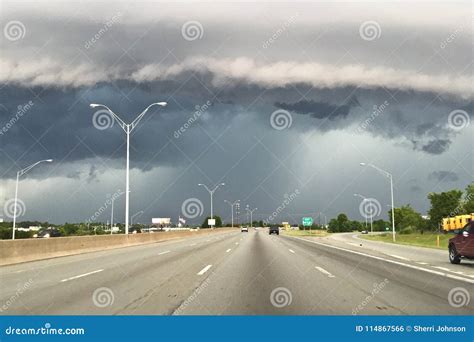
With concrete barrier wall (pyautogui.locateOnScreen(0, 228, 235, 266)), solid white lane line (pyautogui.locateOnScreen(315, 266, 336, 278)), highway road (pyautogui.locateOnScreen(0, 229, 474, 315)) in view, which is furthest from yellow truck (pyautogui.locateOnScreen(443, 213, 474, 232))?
highway road (pyautogui.locateOnScreen(0, 229, 474, 315))

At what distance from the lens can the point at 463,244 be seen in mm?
18172

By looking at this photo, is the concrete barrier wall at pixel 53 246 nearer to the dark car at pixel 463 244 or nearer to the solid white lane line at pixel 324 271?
the solid white lane line at pixel 324 271

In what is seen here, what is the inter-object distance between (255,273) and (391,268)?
527 centimetres

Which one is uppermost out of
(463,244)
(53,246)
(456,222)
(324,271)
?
(456,222)

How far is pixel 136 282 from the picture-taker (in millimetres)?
12656

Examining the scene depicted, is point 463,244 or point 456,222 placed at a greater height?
point 456,222

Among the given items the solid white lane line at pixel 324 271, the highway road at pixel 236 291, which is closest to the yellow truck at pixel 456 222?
the solid white lane line at pixel 324 271

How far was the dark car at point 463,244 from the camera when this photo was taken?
17.7m

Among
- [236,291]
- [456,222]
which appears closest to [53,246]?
[236,291]

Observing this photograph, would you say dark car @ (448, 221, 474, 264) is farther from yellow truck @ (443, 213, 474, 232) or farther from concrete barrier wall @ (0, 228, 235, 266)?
yellow truck @ (443, 213, 474, 232)

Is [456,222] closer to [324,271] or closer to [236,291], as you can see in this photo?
[324,271]

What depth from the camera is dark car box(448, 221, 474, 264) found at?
58.1 feet
